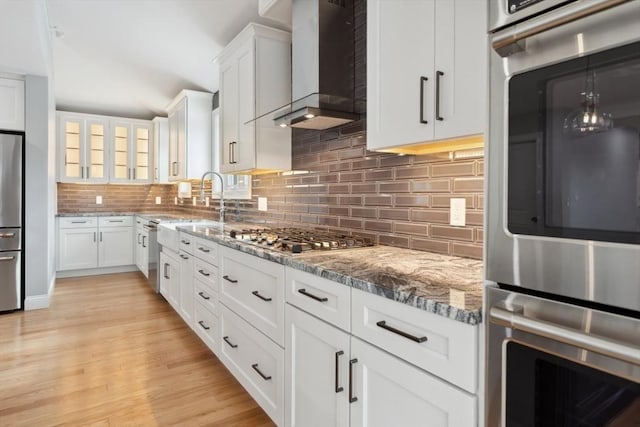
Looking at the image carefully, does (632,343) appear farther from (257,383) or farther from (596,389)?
(257,383)

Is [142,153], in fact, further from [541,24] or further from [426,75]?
[541,24]

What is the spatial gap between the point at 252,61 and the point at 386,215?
1663 mm

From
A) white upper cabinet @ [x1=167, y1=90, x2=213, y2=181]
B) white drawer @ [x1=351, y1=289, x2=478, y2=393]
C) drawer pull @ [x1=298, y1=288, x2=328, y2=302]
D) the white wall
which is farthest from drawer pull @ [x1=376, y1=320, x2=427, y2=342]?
the white wall

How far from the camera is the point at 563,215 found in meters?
0.79

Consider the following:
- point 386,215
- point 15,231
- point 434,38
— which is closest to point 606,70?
point 434,38

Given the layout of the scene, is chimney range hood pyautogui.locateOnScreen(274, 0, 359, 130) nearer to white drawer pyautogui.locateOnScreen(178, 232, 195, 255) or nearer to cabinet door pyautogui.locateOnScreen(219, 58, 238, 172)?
cabinet door pyautogui.locateOnScreen(219, 58, 238, 172)

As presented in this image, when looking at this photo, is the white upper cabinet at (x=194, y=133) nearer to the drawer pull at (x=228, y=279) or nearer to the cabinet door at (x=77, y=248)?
the cabinet door at (x=77, y=248)

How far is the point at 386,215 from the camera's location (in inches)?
82.1

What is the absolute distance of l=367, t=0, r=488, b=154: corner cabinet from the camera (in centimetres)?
130

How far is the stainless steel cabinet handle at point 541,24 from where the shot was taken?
2.34 ft

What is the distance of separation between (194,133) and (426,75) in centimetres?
383

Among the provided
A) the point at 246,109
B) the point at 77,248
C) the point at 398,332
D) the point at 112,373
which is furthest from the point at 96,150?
the point at 398,332

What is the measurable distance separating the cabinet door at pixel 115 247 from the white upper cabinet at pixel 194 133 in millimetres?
1654

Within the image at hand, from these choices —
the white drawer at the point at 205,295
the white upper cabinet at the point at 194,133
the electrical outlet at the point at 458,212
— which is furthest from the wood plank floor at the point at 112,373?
the white upper cabinet at the point at 194,133
